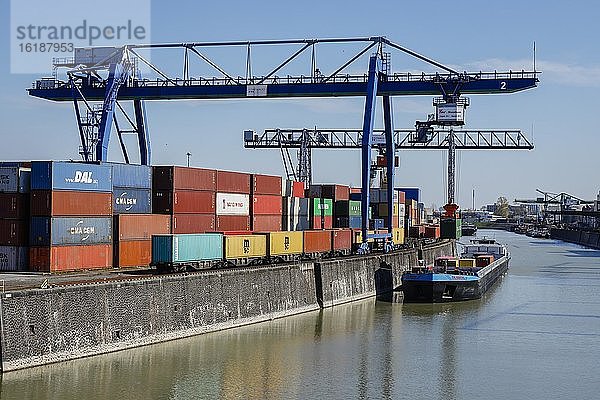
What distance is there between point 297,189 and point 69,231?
79.2 ft

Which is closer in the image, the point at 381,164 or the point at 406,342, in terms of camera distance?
the point at 406,342

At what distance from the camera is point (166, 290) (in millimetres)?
34906

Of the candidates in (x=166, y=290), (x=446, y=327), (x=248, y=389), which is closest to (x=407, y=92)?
(x=446, y=327)

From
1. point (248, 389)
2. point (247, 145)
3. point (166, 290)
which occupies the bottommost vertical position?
point (248, 389)

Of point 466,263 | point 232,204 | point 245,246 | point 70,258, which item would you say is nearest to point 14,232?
point 70,258

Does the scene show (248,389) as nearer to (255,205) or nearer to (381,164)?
(255,205)

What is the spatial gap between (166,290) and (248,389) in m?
7.77

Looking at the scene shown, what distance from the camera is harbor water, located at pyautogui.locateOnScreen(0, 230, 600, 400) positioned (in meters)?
28.1

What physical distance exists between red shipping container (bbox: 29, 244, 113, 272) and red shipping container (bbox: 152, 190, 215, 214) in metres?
4.71

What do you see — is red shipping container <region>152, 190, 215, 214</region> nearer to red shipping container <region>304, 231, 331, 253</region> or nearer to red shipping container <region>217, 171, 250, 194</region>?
red shipping container <region>217, 171, 250, 194</region>

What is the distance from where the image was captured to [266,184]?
170 feet

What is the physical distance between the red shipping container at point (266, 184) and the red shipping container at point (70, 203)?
42.5ft

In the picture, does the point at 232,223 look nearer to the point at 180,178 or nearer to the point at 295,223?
the point at 180,178

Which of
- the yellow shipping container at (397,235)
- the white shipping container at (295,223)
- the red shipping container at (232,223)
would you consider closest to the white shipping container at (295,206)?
the white shipping container at (295,223)
